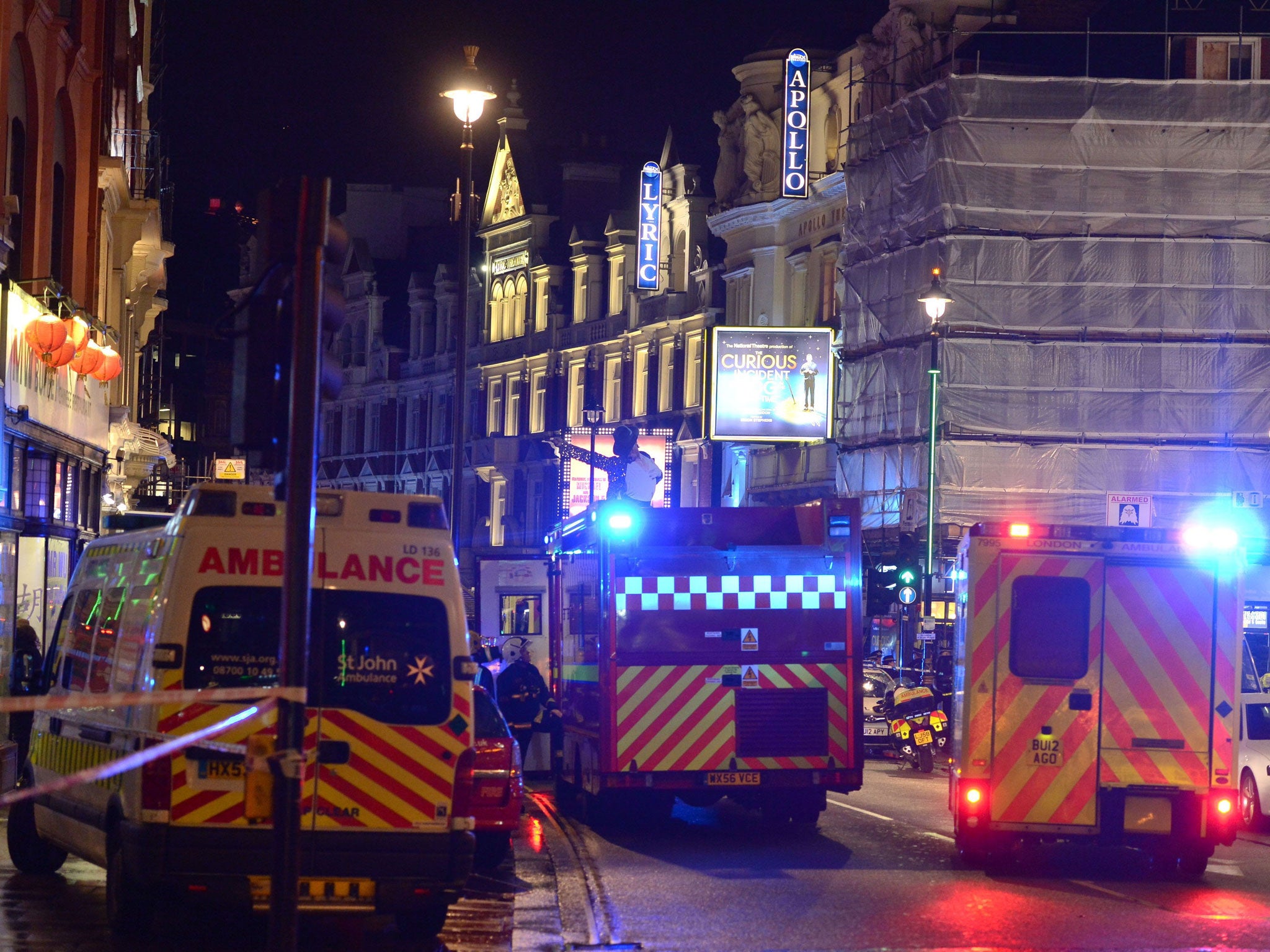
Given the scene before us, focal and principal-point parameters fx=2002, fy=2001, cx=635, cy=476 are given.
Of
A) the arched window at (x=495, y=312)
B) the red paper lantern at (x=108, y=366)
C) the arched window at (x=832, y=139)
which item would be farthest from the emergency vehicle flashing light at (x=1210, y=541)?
the arched window at (x=495, y=312)

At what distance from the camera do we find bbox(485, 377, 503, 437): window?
72.7 metres

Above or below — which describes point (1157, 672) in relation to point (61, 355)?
below

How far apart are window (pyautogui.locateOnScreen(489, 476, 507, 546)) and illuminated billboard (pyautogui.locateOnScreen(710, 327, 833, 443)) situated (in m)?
23.6

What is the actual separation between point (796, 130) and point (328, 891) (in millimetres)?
41016

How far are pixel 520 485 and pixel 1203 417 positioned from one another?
3321cm

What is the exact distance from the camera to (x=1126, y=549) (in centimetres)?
1533

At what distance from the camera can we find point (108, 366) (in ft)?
86.1

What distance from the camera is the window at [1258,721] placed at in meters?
20.2

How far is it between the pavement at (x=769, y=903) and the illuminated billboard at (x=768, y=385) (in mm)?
30338

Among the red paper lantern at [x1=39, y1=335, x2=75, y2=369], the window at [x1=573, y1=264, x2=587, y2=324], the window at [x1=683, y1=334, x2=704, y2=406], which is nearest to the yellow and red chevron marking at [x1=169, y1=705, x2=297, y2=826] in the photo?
the red paper lantern at [x1=39, y1=335, x2=75, y2=369]

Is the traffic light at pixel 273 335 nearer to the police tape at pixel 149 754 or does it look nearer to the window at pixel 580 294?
the police tape at pixel 149 754

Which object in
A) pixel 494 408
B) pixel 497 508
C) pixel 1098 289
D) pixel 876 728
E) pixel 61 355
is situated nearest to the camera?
pixel 61 355

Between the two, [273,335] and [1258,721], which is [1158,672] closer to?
[1258,721]

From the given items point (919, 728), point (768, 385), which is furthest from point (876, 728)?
point (768, 385)
